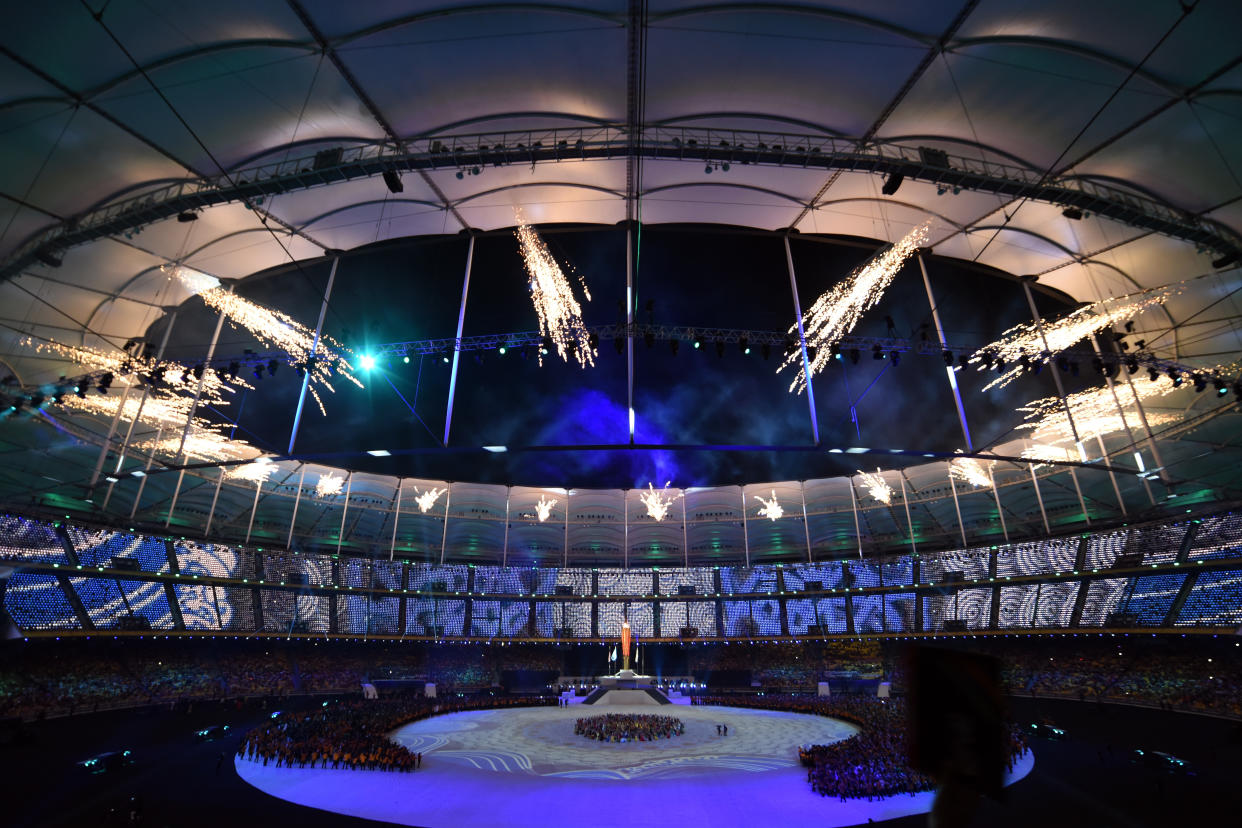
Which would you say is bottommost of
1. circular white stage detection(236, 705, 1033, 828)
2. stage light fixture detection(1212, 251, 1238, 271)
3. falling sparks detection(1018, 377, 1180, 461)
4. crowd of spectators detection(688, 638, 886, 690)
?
circular white stage detection(236, 705, 1033, 828)

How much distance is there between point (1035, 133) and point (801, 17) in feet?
30.4

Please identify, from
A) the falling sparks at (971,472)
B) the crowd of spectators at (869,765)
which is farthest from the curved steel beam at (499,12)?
the falling sparks at (971,472)

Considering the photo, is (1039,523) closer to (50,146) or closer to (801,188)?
(801,188)

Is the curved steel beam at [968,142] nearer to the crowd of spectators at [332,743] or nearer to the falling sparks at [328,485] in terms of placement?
the crowd of spectators at [332,743]

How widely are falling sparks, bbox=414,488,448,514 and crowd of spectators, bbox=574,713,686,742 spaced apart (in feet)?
81.4

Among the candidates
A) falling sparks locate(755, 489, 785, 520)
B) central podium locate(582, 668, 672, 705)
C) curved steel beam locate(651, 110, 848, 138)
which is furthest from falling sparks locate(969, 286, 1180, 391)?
central podium locate(582, 668, 672, 705)

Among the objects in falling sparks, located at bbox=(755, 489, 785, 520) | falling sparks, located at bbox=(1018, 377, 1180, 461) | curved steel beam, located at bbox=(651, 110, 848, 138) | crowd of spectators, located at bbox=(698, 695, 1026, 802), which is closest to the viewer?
crowd of spectators, located at bbox=(698, 695, 1026, 802)

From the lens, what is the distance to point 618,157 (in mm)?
19375

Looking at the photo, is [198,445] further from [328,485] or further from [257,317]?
[328,485]

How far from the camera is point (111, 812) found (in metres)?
13.6

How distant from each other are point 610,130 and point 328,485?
3688 centimetres

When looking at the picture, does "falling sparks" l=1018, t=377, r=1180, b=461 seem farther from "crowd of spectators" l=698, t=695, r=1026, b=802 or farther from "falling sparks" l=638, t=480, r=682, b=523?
"falling sparks" l=638, t=480, r=682, b=523

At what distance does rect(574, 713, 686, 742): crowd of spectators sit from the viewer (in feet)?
84.3

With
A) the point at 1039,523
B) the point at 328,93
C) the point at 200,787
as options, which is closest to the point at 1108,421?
the point at 1039,523
